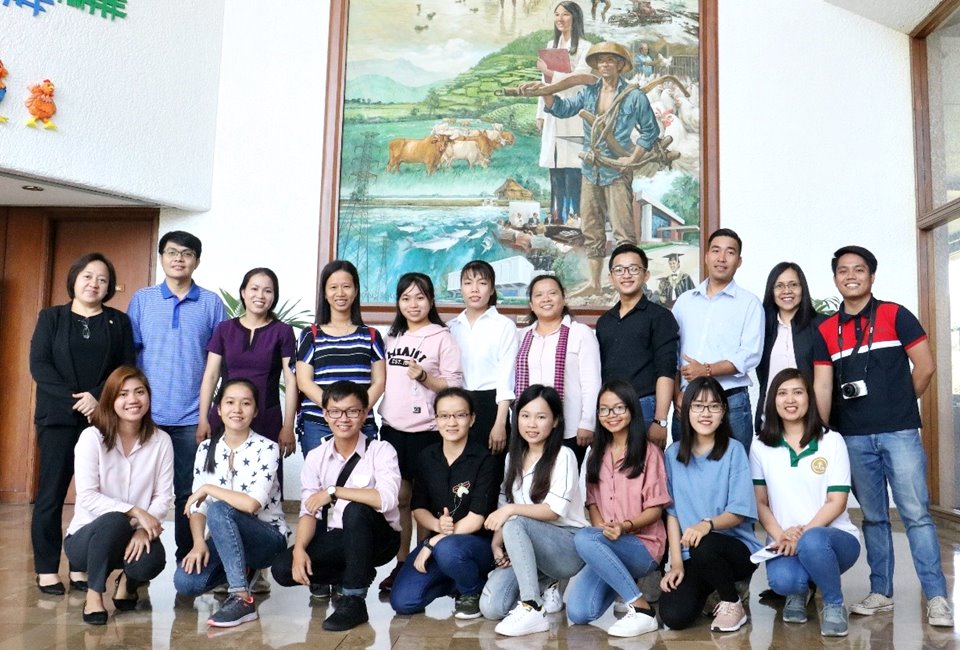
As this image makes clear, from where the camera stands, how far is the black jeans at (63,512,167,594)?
2.91 metres

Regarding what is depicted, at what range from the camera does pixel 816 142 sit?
5875mm

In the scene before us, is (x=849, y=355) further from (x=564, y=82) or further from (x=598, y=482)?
(x=564, y=82)

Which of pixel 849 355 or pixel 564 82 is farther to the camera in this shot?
pixel 564 82

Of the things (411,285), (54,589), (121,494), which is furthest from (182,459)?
(411,285)

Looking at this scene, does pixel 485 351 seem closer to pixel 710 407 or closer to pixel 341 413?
pixel 341 413

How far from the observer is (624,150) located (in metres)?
5.99

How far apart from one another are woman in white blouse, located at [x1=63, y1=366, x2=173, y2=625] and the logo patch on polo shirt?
7.88 ft

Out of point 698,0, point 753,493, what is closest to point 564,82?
point 698,0

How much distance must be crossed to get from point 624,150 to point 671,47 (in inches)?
32.7

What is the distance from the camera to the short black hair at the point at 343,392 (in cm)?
311

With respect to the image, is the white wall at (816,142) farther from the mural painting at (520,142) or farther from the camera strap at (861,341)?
the camera strap at (861,341)

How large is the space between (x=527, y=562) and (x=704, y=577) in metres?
0.63

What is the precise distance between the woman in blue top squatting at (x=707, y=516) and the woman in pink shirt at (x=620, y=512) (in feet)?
0.24

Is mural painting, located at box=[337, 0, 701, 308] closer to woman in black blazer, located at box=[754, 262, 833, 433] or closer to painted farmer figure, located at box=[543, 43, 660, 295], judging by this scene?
painted farmer figure, located at box=[543, 43, 660, 295]
